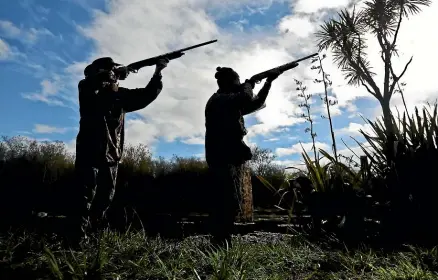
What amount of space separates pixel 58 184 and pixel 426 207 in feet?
26.4

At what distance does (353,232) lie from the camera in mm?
4066

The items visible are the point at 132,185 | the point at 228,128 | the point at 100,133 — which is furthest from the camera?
the point at 132,185

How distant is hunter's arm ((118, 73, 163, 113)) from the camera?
13.7 ft

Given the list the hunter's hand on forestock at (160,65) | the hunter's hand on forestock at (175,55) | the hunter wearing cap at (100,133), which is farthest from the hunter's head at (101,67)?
the hunter's hand on forestock at (175,55)

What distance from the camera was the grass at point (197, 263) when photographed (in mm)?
2650

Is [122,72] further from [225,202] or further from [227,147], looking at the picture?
[225,202]

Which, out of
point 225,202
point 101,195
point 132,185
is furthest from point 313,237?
point 132,185

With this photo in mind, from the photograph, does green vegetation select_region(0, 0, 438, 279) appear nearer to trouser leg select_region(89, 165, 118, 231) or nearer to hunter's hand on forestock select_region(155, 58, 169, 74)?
trouser leg select_region(89, 165, 118, 231)

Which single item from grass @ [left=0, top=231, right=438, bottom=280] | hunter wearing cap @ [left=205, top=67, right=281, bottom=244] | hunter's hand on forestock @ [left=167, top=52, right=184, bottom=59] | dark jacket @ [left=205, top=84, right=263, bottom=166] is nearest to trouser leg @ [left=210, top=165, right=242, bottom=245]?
hunter wearing cap @ [left=205, top=67, right=281, bottom=244]

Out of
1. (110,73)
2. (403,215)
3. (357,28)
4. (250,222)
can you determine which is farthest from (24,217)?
(357,28)

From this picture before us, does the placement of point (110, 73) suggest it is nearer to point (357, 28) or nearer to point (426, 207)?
point (426, 207)

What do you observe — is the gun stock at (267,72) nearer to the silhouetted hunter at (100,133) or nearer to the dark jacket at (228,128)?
the dark jacket at (228,128)

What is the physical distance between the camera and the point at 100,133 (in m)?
3.88

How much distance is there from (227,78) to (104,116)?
1.31 meters
